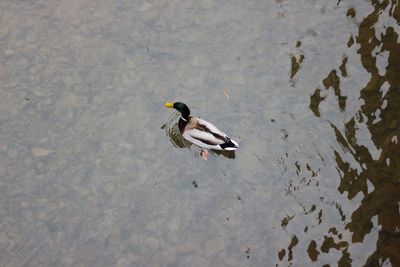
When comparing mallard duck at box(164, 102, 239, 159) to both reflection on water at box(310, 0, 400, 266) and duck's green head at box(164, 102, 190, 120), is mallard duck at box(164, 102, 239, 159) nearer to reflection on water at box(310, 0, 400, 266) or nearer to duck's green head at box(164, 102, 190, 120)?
duck's green head at box(164, 102, 190, 120)

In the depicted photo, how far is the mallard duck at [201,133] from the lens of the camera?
654 cm

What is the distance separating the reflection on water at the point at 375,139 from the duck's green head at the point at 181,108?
1.62 metres

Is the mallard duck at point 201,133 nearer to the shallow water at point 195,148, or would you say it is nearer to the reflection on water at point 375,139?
the shallow water at point 195,148

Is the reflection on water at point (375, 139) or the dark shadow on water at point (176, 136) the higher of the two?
the reflection on water at point (375, 139)

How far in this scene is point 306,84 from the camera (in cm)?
727

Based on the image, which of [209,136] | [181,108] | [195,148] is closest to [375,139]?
[209,136]

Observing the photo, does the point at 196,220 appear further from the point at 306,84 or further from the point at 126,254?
the point at 306,84

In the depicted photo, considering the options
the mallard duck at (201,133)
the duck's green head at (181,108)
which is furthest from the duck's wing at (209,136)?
the duck's green head at (181,108)

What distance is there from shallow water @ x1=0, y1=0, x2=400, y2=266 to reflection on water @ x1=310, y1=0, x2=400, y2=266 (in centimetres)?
2

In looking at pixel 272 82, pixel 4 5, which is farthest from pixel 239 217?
pixel 4 5

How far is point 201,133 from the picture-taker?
6594 mm

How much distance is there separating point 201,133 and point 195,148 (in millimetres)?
406

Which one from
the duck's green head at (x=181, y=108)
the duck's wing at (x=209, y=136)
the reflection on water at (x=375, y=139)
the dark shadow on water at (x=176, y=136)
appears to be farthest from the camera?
the dark shadow on water at (x=176, y=136)

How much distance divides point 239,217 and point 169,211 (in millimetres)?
823
